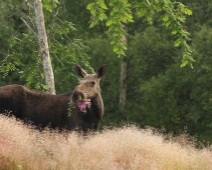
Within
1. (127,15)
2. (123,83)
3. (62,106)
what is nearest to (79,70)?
(62,106)

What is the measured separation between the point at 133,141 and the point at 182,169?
93 centimetres

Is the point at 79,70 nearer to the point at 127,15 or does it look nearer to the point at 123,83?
the point at 127,15

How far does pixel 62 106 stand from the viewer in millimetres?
13281

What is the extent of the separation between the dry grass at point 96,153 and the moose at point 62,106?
79.9 inches

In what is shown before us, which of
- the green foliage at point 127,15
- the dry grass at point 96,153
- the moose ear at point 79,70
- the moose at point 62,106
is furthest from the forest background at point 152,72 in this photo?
the dry grass at point 96,153

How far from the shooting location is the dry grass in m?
9.73

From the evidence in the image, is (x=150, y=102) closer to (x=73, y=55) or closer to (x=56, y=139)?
(x=73, y=55)

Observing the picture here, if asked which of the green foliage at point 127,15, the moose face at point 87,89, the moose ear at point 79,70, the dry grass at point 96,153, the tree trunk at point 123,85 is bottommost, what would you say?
the tree trunk at point 123,85

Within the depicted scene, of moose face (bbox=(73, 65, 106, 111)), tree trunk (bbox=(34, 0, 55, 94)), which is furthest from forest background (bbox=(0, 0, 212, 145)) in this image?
moose face (bbox=(73, 65, 106, 111))

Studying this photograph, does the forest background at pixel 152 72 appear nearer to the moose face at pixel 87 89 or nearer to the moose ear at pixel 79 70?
the moose ear at pixel 79 70

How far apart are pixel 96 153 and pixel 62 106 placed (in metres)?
3.50

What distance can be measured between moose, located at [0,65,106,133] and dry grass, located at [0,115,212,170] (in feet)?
6.66

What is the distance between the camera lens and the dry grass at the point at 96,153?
9734mm

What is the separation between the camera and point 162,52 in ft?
115
